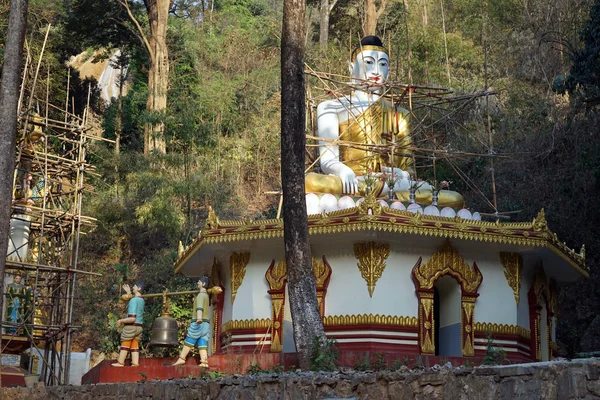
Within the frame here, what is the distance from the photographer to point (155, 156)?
30094 mm

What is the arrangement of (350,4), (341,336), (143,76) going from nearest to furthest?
(341,336) < (143,76) < (350,4)

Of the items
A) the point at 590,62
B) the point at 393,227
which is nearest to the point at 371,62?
the point at 590,62

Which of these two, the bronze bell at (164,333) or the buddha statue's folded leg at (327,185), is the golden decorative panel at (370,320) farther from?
the bronze bell at (164,333)

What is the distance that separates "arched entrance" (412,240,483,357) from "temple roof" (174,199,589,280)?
0.65 metres

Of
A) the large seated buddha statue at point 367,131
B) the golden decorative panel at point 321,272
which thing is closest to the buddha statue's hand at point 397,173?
the large seated buddha statue at point 367,131

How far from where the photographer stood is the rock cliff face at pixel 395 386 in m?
7.94

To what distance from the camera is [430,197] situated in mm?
18438

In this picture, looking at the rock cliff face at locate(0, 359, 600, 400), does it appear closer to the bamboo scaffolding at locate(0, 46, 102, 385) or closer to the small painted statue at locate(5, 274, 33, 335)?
the bamboo scaffolding at locate(0, 46, 102, 385)

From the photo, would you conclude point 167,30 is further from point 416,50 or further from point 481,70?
point 481,70

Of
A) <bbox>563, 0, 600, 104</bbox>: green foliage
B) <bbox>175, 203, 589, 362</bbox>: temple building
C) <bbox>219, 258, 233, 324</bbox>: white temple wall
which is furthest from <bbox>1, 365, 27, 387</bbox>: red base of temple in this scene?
<bbox>563, 0, 600, 104</bbox>: green foliage

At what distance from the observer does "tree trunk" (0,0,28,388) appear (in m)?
14.4

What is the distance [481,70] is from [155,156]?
13.8 meters

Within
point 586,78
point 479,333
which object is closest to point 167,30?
point 586,78

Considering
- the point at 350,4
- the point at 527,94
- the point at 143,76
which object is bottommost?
the point at 527,94
